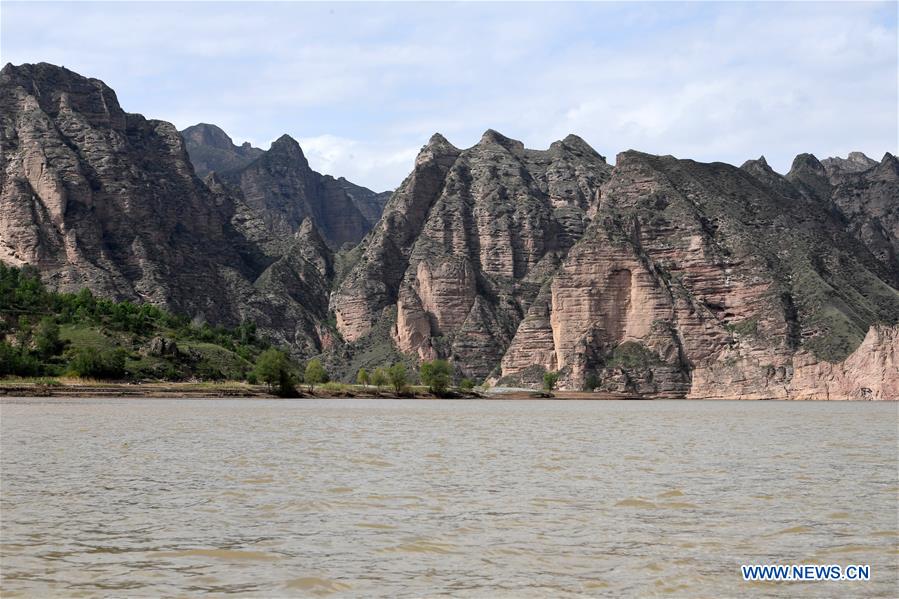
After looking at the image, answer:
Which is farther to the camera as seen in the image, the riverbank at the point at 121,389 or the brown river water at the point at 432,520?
the riverbank at the point at 121,389

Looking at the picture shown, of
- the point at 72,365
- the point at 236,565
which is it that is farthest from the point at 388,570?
the point at 72,365

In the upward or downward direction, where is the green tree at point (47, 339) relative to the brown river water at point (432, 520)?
upward

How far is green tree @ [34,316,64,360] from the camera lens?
180500 millimetres

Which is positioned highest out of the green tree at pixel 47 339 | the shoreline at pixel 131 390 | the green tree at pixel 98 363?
the green tree at pixel 47 339

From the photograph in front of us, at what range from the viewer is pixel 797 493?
3850 centimetres

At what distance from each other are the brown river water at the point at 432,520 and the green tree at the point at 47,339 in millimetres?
129048

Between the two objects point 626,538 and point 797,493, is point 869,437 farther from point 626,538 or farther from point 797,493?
point 626,538

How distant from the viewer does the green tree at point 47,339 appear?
180 meters

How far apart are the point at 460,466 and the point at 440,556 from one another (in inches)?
966

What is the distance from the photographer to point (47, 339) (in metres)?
181

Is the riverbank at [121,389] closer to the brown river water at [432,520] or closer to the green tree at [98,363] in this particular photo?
the green tree at [98,363]

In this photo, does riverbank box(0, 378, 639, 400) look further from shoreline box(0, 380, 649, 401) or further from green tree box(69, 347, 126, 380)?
green tree box(69, 347, 126, 380)

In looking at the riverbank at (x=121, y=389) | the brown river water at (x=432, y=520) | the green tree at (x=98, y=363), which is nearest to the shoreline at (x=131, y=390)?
the riverbank at (x=121, y=389)

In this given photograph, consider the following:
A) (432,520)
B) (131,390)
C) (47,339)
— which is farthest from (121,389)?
(432,520)
